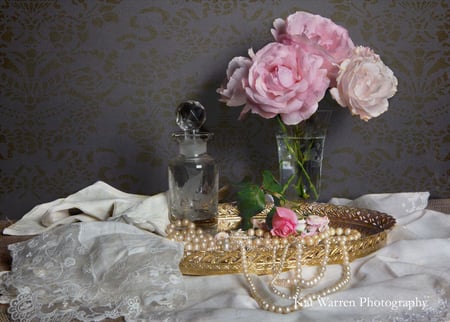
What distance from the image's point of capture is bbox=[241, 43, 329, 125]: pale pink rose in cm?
103

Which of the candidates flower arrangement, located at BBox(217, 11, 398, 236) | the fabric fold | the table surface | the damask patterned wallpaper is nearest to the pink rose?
flower arrangement, located at BBox(217, 11, 398, 236)

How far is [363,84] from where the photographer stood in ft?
3.50

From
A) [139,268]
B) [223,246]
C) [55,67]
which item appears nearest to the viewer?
[139,268]

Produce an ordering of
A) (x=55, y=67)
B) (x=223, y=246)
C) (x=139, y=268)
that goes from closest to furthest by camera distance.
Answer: (x=139, y=268)
(x=223, y=246)
(x=55, y=67)

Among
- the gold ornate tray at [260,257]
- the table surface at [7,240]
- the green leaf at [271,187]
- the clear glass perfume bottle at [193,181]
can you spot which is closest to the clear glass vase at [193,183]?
the clear glass perfume bottle at [193,181]

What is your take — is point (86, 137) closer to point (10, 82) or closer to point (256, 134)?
point (10, 82)

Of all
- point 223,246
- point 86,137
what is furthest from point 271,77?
point 86,137

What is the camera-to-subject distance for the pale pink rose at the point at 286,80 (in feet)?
3.36

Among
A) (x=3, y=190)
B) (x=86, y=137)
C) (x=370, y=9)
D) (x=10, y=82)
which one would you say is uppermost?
(x=370, y=9)

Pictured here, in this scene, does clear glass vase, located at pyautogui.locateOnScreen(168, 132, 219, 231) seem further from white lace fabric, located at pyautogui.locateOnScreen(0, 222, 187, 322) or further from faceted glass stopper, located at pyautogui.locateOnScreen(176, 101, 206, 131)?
white lace fabric, located at pyautogui.locateOnScreen(0, 222, 187, 322)

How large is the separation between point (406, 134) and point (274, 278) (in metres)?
0.80

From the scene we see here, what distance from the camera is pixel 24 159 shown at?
4.65 feet

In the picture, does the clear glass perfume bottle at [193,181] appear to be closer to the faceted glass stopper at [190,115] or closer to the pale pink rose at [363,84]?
the faceted glass stopper at [190,115]

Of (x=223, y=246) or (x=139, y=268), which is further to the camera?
(x=223, y=246)
